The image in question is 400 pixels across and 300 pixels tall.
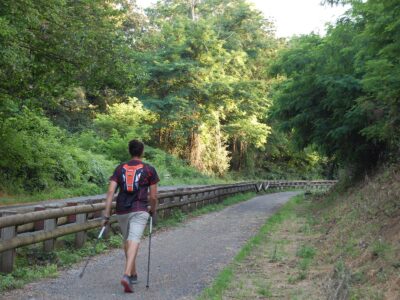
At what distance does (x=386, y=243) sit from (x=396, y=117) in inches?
183

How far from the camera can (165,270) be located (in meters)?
8.22

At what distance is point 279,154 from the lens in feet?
179

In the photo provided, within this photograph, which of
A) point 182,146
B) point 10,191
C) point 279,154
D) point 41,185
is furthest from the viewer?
point 279,154

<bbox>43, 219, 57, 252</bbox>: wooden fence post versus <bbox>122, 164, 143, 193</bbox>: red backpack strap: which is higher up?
<bbox>122, 164, 143, 193</bbox>: red backpack strap

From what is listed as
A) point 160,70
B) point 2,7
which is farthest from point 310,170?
point 2,7

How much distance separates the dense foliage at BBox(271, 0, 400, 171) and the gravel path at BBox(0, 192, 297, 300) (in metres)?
4.61

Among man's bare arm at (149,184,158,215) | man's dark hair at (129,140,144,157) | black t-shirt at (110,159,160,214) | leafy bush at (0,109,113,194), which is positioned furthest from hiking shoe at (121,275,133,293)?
leafy bush at (0,109,113,194)

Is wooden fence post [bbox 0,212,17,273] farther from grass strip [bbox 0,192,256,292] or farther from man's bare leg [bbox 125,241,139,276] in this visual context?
man's bare leg [bbox 125,241,139,276]

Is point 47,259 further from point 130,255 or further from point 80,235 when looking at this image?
point 130,255

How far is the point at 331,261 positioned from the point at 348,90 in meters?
8.99

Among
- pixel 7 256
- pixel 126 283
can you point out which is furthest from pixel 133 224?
pixel 7 256

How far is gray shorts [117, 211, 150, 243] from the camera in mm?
6719

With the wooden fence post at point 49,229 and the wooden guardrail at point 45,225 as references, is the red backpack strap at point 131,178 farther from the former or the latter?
the wooden fence post at point 49,229

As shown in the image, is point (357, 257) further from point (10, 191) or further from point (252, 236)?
point (10, 191)
